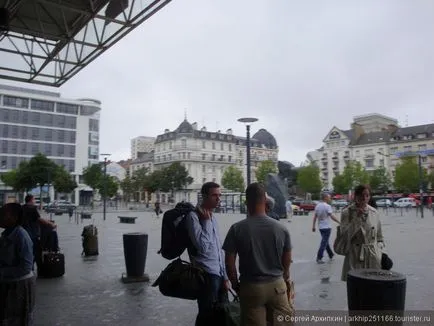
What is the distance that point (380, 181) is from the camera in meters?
78.2

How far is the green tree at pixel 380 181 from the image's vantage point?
78200 mm

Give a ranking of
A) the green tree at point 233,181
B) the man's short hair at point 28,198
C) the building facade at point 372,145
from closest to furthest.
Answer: the man's short hair at point 28,198, the building facade at point 372,145, the green tree at point 233,181

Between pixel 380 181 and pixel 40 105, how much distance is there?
7002cm

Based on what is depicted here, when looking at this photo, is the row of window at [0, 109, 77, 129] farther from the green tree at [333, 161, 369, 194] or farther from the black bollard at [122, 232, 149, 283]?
the black bollard at [122, 232, 149, 283]

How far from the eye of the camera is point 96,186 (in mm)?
66875

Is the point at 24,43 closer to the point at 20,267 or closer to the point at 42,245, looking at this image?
the point at 42,245

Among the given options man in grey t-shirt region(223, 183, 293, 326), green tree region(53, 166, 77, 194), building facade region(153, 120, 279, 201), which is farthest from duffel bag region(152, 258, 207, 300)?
building facade region(153, 120, 279, 201)

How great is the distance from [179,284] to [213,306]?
38 cm

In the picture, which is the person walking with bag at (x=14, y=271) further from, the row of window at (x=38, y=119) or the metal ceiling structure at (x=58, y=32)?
the row of window at (x=38, y=119)

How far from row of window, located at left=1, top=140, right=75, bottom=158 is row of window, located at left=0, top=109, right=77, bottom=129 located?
419 cm

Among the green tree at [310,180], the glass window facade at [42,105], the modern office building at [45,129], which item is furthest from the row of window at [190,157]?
the glass window facade at [42,105]

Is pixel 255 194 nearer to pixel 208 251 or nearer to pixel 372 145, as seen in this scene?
pixel 208 251

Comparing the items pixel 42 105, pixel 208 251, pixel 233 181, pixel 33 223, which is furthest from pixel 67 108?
pixel 208 251

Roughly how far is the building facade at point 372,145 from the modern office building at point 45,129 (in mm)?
54243
